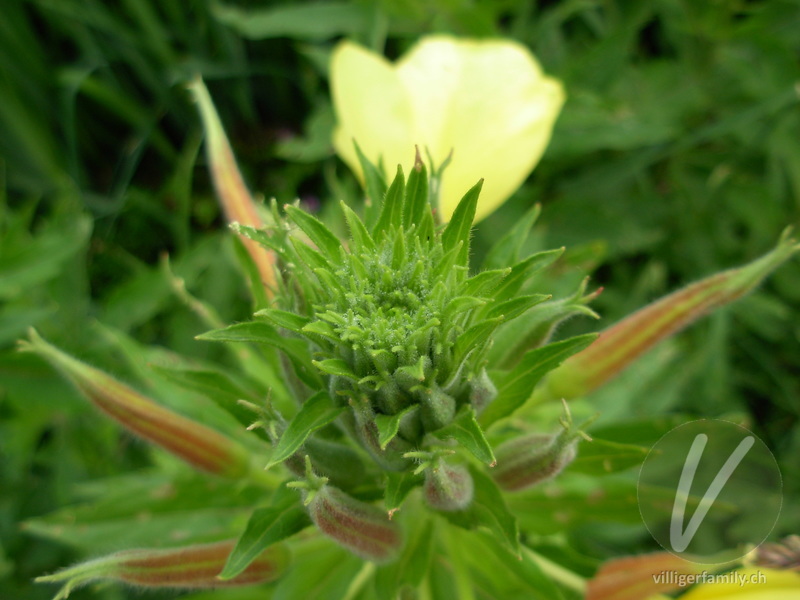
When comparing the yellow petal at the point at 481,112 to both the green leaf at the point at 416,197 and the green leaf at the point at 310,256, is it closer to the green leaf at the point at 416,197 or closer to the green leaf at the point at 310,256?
the green leaf at the point at 416,197

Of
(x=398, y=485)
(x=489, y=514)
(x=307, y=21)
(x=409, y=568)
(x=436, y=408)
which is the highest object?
(x=307, y=21)

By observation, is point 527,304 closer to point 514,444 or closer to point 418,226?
point 418,226

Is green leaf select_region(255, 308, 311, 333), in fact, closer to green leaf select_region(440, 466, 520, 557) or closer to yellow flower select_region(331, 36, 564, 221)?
green leaf select_region(440, 466, 520, 557)

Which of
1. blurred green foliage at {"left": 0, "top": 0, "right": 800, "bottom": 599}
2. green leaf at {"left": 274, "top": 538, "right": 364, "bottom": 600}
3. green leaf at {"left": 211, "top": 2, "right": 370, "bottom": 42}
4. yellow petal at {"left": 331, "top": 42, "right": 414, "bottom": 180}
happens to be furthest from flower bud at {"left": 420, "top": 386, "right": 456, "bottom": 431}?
green leaf at {"left": 211, "top": 2, "right": 370, "bottom": 42}

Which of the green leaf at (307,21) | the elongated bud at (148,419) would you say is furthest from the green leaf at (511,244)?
the green leaf at (307,21)

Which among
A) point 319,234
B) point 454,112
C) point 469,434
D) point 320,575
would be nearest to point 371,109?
point 454,112

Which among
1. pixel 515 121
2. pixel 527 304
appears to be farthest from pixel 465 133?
pixel 527 304

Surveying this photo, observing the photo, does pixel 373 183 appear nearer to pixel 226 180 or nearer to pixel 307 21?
pixel 226 180
